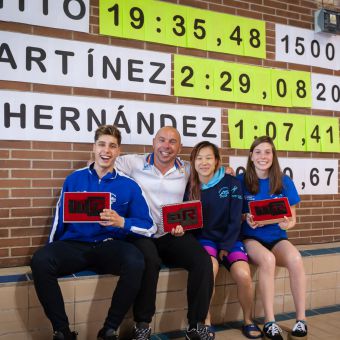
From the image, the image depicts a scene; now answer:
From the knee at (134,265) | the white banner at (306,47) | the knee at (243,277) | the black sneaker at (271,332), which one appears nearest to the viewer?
the knee at (134,265)

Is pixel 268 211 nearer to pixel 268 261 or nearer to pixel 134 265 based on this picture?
pixel 268 261

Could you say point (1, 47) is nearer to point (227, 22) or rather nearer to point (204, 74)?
point (204, 74)

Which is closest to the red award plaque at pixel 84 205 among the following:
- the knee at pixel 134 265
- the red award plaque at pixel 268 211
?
the knee at pixel 134 265

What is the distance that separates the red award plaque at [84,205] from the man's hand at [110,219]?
0.03 m

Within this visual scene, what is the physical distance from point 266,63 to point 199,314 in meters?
2.18

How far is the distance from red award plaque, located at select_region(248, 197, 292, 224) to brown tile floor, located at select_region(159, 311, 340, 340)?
72 centimetres

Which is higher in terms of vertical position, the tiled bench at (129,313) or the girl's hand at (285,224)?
the girl's hand at (285,224)

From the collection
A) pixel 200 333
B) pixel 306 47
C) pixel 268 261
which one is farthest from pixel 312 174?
pixel 200 333

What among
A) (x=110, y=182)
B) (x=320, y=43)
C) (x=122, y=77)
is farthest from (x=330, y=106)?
(x=110, y=182)

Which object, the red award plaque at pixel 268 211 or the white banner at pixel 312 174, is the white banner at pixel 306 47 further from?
the red award plaque at pixel 268 211

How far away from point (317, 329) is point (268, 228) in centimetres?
72

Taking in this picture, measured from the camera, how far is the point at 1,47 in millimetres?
2600

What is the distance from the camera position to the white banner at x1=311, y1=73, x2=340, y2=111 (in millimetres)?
3627

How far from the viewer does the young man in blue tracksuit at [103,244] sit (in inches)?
83.4
